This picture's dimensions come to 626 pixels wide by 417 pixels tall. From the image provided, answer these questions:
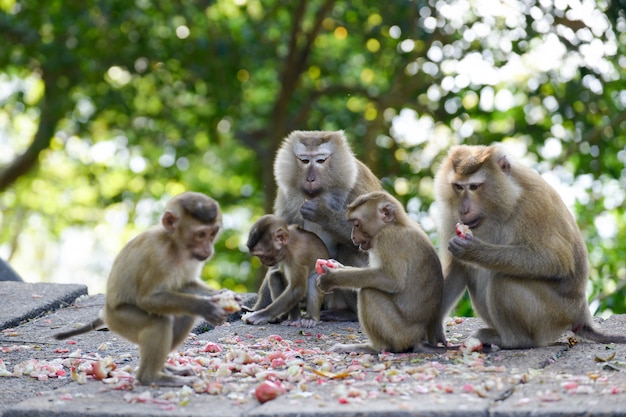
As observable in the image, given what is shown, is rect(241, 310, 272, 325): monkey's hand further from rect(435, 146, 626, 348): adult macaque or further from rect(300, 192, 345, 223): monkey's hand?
rect(435, 146, 626, 348): adult macaque

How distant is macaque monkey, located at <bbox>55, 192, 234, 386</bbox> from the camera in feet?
14.6

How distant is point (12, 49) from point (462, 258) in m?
9.31

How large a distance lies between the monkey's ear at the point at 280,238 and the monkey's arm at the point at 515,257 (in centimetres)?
147

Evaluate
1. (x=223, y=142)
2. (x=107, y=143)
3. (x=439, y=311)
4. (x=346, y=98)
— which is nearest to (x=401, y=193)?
(x=346, y=98)

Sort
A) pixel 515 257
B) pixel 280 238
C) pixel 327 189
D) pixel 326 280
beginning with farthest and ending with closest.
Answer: pixel 327 189, pixel 280 238, pixel 326 280, pixel 515 257

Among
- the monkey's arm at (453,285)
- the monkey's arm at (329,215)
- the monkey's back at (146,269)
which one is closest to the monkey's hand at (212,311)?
the monkey's back at (146,269)

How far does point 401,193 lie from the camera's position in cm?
1181

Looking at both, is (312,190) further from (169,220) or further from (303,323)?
(169,220)

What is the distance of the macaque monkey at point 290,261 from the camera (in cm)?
651

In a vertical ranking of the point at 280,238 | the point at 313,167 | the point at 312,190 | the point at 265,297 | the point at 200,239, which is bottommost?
the point at 265,297

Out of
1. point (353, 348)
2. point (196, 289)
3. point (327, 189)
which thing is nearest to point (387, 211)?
point (353, 348)

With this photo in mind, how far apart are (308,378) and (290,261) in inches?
71.7

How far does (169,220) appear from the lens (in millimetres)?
4590

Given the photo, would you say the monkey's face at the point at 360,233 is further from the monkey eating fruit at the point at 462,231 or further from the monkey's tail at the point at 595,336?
the monkey's tail at the point at 595,336
